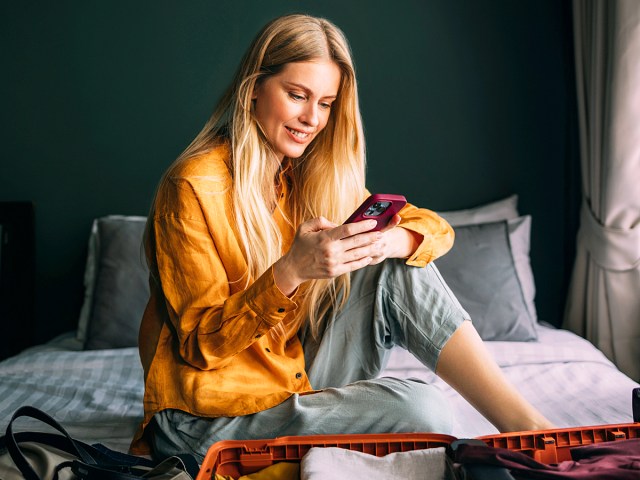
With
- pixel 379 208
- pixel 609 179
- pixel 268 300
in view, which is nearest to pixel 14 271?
pixel 268 300

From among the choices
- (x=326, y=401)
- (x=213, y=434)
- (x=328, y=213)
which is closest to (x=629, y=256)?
(x=328, y=213)

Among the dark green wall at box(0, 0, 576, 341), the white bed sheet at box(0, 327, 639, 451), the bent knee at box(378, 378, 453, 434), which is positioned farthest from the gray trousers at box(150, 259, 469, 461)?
the dark green wall at box(0, 0, 576, 341)

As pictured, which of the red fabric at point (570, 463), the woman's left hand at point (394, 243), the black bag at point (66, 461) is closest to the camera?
the red fabric at point (570, 463)

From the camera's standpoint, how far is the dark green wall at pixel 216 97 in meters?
2.63

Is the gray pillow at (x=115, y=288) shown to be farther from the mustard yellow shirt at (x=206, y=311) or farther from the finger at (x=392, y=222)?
the finger at (x=392, y=222)

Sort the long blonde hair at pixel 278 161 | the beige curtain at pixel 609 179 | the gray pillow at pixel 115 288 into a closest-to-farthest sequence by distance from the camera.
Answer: the long blonde hair at pixel 278 161 < the beige curtain at pixel 609 179 < the gray pillow at pixel 115 288

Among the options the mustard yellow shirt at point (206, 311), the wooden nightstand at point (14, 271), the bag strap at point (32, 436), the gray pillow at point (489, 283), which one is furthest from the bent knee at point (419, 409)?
Answer: the wooden nightstand at point (14, 271)

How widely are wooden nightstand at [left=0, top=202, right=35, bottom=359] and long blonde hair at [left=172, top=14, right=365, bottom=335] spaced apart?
1267 mm

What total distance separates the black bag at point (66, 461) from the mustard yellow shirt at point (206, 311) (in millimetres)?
161

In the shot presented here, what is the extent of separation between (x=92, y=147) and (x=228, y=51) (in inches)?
23.4

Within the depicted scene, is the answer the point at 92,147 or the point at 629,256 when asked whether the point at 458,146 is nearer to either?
the point at 629,256

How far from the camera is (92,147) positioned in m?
2.67

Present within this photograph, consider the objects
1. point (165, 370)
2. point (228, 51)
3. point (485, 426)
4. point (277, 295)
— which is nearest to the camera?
point (277, 295)

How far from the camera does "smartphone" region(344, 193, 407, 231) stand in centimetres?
131
